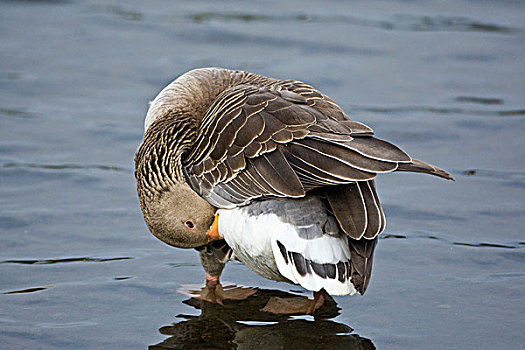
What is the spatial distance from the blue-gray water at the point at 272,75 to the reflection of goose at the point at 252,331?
21 millimetres

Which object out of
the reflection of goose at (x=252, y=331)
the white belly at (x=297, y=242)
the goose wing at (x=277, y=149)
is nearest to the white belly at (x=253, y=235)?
the white belly at (x=297, y=242)

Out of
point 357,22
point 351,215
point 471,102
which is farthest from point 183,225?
point 357,22

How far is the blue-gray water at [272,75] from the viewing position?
4648 millimetres

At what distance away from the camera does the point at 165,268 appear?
537cm

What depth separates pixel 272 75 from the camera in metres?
8.77

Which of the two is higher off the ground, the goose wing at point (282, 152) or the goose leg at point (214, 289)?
the goose wing at point (282, 152)

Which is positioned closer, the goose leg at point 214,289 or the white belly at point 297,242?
the white belly at point 297,242

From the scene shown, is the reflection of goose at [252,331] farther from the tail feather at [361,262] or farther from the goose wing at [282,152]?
the goose wing at [282,152]

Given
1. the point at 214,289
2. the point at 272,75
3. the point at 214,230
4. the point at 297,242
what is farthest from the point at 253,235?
the point at 272,75

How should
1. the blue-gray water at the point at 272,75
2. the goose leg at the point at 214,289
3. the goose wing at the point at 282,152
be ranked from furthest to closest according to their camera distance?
the goose leg at the point at 214,289, the blue-gray water at the point at 272,75, the goose wing at the point at 282,152

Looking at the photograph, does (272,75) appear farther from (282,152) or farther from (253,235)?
(253,235)

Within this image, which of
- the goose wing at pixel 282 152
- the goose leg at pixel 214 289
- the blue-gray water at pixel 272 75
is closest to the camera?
the goose wing at pixel 282 152

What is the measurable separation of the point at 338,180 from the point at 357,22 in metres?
6.82

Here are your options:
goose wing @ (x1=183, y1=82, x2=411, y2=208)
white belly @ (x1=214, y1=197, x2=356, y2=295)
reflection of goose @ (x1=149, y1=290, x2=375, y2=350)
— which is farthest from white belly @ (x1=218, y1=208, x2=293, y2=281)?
reflection of goose @ (x1=149, y1=290, x2=375, y2=350)
